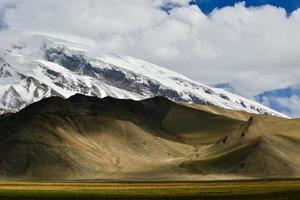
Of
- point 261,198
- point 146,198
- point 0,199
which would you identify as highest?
point 261,198

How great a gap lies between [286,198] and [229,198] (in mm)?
7884

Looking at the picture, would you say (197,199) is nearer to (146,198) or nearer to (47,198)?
(146,198)

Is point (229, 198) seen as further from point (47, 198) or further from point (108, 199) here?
point (47, 198)

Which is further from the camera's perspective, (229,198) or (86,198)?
(86,198)

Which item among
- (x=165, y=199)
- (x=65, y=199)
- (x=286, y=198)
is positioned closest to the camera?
(x=286, y=198)

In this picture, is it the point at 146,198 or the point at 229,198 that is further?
the point at 146,198

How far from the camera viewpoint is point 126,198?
9425cm

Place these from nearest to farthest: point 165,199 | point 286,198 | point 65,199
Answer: point 286,198
point 165,199
point 65,199

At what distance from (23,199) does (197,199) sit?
951 inches

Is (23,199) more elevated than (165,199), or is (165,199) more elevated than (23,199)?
(165,199)

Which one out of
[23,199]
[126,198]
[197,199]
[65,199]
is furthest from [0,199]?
[197,199]

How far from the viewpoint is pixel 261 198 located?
83.6 meters

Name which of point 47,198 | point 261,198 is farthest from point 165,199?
point 47,198

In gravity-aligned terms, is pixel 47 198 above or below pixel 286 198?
below
